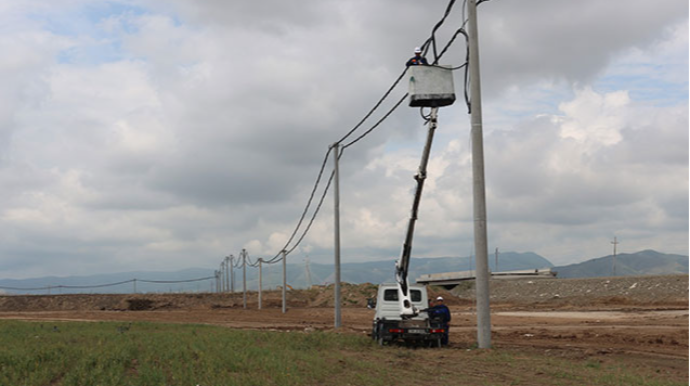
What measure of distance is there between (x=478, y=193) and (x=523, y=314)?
97.9ft

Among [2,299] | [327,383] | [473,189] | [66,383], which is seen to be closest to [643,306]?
[473,189]

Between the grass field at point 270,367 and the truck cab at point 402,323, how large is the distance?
2153 millimetres

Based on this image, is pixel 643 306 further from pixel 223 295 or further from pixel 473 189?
pixel 223 295

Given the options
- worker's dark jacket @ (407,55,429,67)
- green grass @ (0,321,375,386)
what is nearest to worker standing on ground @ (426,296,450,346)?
green grass @ (0,321,375,386)

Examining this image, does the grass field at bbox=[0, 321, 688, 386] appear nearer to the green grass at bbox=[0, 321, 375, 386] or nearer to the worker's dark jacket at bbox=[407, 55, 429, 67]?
the green grass at bbox=[0, 321, 375, 386]

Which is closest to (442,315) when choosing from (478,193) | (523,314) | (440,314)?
(440,314)

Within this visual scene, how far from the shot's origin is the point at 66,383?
44.8ft

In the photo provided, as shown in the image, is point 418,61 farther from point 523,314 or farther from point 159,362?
point 523,314

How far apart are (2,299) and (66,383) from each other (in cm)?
7169

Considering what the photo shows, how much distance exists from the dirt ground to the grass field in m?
1.74

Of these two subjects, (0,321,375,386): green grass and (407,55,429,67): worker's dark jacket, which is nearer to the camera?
(0,321,375,386): green grass

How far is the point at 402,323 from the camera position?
77.7 feet

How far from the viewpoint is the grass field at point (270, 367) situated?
14242 millimetres

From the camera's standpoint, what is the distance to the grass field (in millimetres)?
14242
